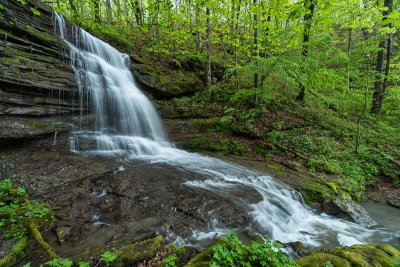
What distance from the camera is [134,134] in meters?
9.12

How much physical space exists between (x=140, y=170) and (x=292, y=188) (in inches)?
160

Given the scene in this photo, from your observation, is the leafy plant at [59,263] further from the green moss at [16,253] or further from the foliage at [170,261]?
the foliage at [170,261]

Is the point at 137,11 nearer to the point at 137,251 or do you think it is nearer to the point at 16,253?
the point at 16,253

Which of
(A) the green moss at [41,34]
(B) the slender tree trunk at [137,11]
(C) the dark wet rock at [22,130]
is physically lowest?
(C) the dark wet rock at [22,130]

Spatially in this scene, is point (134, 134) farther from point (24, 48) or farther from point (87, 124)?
point (24, 48)

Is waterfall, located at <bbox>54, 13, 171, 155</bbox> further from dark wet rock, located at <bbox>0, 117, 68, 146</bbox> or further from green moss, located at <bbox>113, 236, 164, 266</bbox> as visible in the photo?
green moss, located at <bbox>113, 236, 164, 266</bbox>

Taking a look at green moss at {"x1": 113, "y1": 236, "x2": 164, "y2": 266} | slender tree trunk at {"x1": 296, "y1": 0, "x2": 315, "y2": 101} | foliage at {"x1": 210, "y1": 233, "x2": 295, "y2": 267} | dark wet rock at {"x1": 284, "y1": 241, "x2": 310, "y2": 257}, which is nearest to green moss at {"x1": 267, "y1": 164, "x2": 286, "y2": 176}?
dark wet rock at {"x1": 284, "y1": 241, "x2": 310, "y2": 257}

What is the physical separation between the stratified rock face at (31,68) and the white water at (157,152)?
0.55m

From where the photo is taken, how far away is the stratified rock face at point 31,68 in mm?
6395

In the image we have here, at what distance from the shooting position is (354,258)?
299cm

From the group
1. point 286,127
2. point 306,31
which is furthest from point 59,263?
point 306,31

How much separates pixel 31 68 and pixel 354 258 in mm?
8663

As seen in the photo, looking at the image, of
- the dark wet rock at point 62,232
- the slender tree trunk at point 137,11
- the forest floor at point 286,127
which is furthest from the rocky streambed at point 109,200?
the slender tree trunk at point 137,11

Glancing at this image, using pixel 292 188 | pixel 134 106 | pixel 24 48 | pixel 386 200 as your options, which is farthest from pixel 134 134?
pixel 386 200
